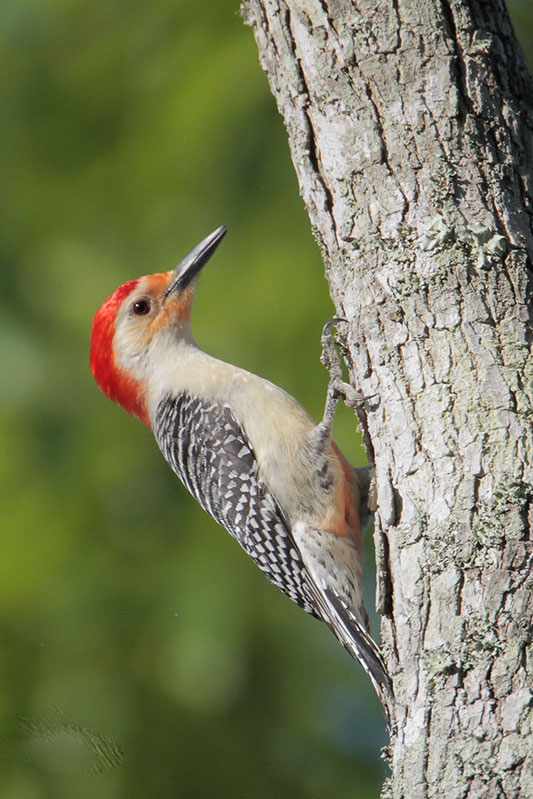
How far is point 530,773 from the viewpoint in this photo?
2.58m

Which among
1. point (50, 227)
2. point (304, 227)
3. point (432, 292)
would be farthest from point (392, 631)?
point (50, 227)

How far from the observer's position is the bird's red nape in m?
5.12

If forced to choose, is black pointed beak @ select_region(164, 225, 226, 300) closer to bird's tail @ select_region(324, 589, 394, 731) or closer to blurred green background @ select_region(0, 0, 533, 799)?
blurred green background @ select_region(0, 0, 533, 799)

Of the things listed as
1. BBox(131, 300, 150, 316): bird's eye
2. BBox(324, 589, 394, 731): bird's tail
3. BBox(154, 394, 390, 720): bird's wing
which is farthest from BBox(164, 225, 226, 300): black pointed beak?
BBox(324, 589, 394, 731): bird's tail

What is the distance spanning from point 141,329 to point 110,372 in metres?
0.33

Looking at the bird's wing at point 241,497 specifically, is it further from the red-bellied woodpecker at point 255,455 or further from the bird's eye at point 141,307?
the bird's eye at point 141,307

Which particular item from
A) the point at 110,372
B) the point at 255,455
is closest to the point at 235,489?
the point at 255,455

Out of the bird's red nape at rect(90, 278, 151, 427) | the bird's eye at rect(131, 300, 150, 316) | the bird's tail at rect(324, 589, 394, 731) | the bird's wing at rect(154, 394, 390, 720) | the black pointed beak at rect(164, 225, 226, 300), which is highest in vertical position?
the black pointed beak at rect(164, 225, 226, 300)

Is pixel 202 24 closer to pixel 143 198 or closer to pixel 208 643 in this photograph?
pixel 143 198

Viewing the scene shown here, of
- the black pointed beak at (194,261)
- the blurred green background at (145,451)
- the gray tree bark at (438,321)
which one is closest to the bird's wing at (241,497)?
the blurred green background at (145,451)

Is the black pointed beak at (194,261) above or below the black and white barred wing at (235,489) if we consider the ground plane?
above

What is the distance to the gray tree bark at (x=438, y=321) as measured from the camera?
2.75 meters

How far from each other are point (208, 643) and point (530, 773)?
2.75m

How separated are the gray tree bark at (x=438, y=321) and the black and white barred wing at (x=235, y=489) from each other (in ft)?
4.10
